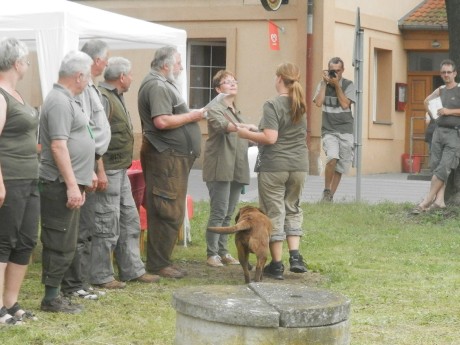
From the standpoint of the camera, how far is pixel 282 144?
1013 cm

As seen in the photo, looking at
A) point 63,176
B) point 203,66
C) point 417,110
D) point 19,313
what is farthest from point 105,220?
point 417,110

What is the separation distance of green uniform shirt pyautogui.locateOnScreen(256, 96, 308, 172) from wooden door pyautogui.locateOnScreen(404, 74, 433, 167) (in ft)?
57.6

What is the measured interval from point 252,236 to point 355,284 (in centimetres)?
107

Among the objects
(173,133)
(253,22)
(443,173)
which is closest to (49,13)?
(173,133)

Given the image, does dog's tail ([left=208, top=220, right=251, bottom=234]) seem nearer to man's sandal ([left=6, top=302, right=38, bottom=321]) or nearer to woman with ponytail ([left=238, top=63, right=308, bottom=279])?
woman with ponytail ([left=238, top=63, right=308, bottom=279])

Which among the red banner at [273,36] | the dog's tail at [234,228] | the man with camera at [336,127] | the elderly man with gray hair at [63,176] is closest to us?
the elderly man with gray hair at [63,176]

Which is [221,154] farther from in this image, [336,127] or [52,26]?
[336,127]

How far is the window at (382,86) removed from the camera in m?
27.1

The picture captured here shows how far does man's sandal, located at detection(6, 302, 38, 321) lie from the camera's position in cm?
774

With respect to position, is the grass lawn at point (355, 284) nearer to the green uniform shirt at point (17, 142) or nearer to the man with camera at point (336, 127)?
the green uniform shirt at point (17, 142)

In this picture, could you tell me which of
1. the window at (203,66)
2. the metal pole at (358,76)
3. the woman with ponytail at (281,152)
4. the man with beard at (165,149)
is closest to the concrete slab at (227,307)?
the man with beard at (165,149)

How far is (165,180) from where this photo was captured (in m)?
9.94

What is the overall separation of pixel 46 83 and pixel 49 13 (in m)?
0.61

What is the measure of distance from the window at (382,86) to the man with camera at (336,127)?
1028cm
